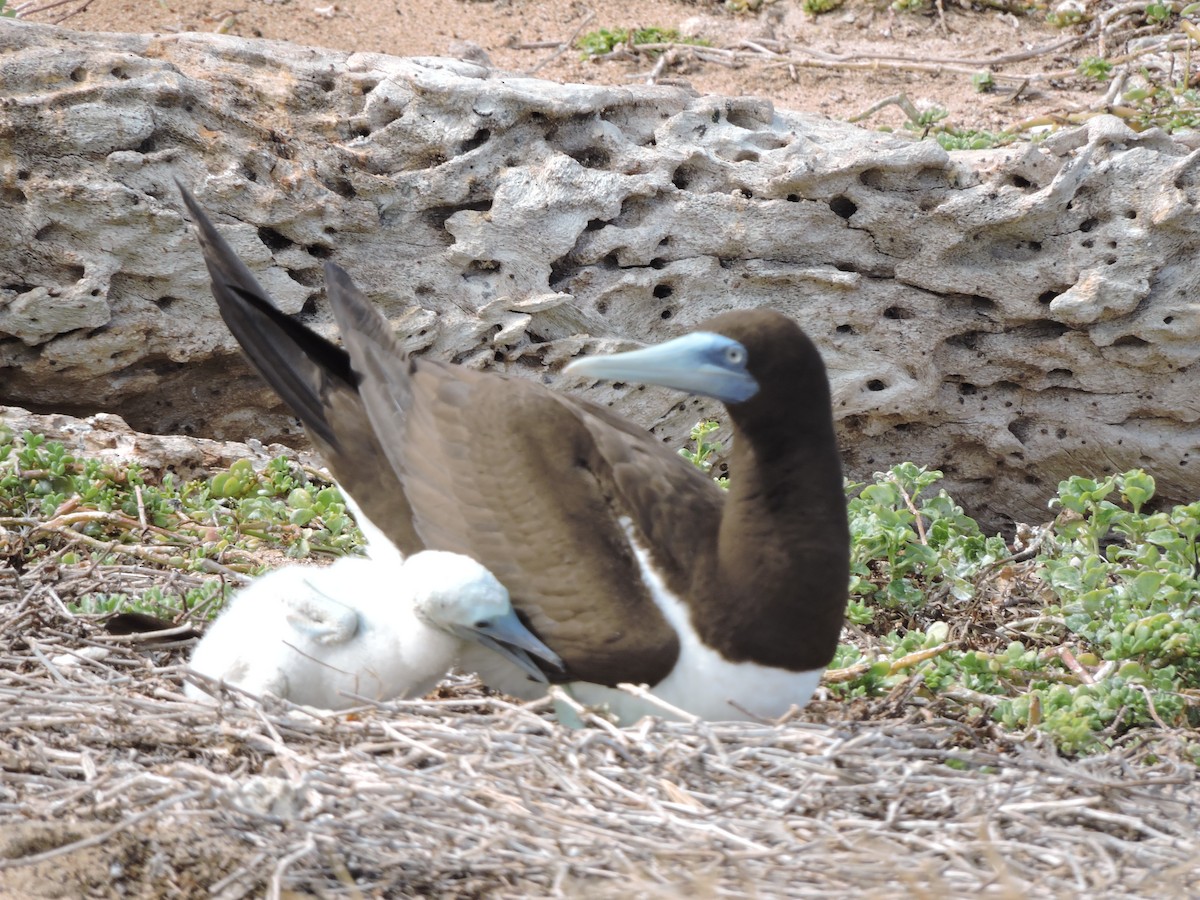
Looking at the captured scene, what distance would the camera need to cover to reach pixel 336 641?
3883mm

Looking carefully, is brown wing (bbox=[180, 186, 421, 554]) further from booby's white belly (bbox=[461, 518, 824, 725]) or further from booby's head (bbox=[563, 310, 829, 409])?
booby's head (bbox=[563, 310, 829, 409])

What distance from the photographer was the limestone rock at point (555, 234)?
18.8 ft

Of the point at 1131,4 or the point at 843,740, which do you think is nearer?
the point at 843,740

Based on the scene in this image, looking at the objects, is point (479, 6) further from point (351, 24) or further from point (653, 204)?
point (653, 204)

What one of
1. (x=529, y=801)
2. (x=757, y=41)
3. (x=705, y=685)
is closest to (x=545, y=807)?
(x=529, y=801)

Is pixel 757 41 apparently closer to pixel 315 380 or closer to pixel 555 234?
pixel 555 234

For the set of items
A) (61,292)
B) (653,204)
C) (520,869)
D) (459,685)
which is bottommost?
(459,685)

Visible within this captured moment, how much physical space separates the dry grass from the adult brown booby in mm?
246

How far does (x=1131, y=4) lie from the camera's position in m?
9.48

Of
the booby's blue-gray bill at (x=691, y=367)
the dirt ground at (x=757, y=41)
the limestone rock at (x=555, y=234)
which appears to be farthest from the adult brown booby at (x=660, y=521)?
the dirt ground at (x=757, y=41)

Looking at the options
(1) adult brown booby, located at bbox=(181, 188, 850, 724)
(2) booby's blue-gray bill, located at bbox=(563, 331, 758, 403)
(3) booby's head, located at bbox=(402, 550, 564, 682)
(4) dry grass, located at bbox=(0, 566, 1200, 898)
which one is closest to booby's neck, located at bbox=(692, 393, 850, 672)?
(1) adult brown booby, located at bbox=(181, 188, 850, 724)

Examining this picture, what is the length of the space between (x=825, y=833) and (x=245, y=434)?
14.5ft

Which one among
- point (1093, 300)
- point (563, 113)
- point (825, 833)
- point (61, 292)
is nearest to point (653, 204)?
point (563, 113)

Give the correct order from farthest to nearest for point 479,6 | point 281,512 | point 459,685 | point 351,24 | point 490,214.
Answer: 1. point 479,6
2. point 351,24
3. point 490,214
4. point 281,512
5. point 459,685
